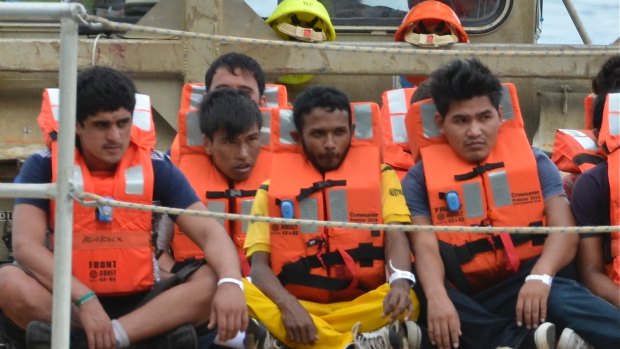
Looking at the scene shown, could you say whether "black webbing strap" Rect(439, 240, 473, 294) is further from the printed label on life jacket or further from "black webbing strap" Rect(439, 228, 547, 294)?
the printed label on life jacket

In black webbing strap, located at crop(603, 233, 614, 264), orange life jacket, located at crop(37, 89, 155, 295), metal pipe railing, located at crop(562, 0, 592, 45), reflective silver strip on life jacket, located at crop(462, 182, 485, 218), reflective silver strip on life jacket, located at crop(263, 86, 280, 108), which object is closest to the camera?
orange life jacket, located at crop(37, 89, 155, 295)

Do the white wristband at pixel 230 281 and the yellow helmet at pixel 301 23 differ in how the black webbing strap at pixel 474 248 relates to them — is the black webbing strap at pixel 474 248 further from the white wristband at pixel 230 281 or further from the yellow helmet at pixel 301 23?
the yellow helmet at pixel 301 23

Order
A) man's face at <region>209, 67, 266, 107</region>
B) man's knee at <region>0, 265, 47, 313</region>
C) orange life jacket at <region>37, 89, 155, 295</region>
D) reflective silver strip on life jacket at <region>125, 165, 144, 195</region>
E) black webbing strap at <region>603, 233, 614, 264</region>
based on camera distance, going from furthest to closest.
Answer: man's face at <region>209, 67, 266, 107</region> < black webbing strap at <region>603, 233, 614, 264</region> < reflective silver strip on life jacket at <region>125, 165, 144, 195</region> < orange life jacket at <region>37, 89, 155, 295</region> < man's knee at <region>0, 265, 47, 313</region>

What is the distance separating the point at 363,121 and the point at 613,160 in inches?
38.7

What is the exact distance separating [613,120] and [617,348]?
95 cm

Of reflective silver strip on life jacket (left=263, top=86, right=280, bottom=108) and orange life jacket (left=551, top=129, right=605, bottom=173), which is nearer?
orange life jacket (left=551, top=129, right=605, bottom=173)

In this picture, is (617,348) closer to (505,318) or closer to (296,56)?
(505,318)

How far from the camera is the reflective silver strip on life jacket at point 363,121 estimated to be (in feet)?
17.1

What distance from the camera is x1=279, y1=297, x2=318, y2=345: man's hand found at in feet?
15.4

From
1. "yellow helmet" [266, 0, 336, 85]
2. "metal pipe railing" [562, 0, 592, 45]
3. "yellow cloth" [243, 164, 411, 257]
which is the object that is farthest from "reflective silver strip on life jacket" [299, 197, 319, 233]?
"metal pipe railing" [562, 0, 592, 45]

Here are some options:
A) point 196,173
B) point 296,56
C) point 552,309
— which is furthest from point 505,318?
point 296,56

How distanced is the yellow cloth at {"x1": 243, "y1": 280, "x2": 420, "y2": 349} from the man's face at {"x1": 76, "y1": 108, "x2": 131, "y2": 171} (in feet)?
2.27

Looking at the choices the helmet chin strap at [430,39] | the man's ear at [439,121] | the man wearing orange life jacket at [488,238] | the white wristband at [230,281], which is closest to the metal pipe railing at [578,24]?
the helmet chin strap at [430,39]

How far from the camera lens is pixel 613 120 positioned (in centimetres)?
512
